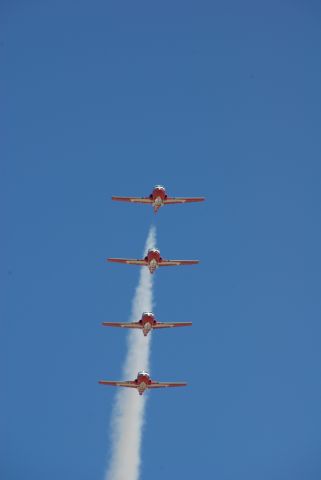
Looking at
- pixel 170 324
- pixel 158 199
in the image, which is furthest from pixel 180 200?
pixel 170 324

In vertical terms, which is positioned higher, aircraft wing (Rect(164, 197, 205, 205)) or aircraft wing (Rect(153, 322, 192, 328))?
aircraft wing (Rect(164, 197, 205, 205))

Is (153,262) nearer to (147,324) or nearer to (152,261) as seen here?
(152,261)

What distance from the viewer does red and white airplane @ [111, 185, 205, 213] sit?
612 ft

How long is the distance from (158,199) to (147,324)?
28.9m

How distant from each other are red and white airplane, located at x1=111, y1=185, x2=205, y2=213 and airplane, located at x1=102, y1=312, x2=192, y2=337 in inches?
952

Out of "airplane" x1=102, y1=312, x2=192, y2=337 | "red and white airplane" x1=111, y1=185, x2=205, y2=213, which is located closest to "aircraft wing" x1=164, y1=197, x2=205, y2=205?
"red and white airplane" x1=111, y1=185, x2=205, y2=213

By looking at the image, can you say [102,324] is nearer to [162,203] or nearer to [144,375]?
[144,375]

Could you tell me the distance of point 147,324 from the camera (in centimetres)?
19688

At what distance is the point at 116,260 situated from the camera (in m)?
194

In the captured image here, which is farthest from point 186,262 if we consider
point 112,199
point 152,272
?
point 112,199

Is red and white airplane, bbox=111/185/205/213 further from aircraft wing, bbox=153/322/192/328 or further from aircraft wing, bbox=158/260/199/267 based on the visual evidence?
aircraft wing, bbox=153/322/192/328

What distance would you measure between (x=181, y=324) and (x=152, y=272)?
1395cm

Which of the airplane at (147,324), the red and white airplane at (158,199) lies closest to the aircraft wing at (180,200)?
the red and white airplane at (158,199)

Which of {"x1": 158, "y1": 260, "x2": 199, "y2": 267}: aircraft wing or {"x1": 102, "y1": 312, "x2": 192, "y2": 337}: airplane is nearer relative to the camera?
{"x1": 158, "y1": 260, "x2": 199, "y2": 267}: aircraft wing
